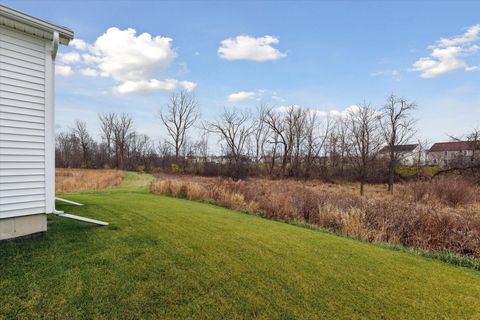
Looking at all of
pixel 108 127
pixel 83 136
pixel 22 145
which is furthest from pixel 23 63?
pixel 108 127

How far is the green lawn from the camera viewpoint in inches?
98.0

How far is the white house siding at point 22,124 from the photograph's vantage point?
11.6ft

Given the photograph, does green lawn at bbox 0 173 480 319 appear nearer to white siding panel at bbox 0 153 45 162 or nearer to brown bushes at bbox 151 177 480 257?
white siding panel at bbox 0 153 45 162

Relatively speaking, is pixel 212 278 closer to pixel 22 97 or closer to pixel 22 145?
pixel 22 145

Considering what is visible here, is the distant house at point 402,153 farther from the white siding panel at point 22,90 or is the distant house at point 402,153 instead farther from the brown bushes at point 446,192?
the white siding panel at point 22,90

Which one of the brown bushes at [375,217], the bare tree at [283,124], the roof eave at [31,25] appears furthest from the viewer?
the bare tree at [283,124]

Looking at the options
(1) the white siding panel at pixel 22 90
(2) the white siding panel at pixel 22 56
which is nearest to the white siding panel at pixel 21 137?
(1) the white siding panel at pixel 22 90

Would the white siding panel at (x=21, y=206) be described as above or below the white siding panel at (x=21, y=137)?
below

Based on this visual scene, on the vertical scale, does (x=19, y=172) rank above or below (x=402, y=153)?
below

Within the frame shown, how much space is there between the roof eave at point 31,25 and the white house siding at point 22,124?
0.33ft

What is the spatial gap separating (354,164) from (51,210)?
2649 cm

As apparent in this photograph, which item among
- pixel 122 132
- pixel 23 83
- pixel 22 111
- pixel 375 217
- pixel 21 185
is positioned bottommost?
pixel 375 217

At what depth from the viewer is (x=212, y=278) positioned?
Result: 308 centimetres

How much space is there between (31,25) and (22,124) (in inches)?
53.3
